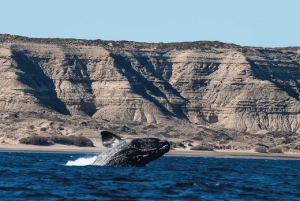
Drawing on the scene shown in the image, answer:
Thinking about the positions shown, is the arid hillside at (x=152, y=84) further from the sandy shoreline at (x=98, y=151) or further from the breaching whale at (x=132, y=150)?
the breaching whale at (x=132, y=150)

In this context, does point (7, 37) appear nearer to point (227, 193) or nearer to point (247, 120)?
point (247, 120)

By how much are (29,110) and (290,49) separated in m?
63.2

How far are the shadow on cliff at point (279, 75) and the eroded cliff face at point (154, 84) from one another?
0.60 ft

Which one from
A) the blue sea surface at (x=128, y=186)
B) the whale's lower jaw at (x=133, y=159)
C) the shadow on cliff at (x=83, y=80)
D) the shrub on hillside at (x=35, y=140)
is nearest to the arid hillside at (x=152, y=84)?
the shadow on cliff at (x=83, y=80)

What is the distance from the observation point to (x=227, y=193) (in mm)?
38281

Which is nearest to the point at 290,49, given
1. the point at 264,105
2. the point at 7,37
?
the point at 264,105

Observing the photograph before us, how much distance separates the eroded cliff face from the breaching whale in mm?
91000

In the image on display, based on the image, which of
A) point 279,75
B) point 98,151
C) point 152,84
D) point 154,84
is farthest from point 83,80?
point 98,151

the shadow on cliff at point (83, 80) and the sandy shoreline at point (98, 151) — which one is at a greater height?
the shadow on cliff at point (83, 80)

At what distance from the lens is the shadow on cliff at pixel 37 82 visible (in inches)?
A: 5576

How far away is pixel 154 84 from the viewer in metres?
154

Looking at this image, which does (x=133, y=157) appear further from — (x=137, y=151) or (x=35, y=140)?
(x=35, y=140)

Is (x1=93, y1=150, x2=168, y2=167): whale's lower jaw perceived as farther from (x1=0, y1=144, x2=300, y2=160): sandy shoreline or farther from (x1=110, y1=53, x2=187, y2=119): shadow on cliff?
(x1=110, y1=53, x2=187, y2=119): shadow on cliff

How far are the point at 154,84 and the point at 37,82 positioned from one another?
2065 centimetres
